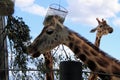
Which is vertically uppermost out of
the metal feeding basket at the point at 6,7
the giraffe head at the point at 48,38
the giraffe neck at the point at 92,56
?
the metal feeding basket at the point at 6,7

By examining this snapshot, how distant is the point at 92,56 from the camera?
5590mm

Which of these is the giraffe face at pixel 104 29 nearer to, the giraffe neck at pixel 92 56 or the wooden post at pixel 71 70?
the giraffe neck at pixel 92 56

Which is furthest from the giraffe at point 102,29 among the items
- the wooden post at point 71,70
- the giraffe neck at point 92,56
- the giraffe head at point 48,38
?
the wooden post at point 71,70

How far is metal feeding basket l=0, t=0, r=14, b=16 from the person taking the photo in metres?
7.42

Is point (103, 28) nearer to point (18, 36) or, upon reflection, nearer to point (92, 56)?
point (18, 36)

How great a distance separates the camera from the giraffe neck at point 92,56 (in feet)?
17.1

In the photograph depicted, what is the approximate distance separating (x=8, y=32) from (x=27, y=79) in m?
1.18

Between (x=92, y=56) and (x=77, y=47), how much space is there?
527 mm

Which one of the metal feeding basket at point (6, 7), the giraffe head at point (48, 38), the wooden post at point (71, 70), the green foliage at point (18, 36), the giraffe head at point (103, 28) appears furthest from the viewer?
the giraffe head at point (103, 28)

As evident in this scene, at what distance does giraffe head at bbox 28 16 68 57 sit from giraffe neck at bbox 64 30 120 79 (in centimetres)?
47

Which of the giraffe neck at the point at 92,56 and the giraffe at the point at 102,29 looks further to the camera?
the giraffe at the point at 102,29

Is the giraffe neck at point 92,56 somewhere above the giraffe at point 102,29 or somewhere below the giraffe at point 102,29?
below

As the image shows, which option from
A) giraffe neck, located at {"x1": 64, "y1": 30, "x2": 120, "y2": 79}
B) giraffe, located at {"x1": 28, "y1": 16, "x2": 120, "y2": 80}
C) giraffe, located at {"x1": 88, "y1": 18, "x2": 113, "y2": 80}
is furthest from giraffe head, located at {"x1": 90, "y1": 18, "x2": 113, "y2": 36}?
giraffe neck, located at {"x1": 64, "y1": 30, "x2": 120, "y2": 79}

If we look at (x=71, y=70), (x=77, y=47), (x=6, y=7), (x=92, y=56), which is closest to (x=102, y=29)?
(x=6, y=7)
